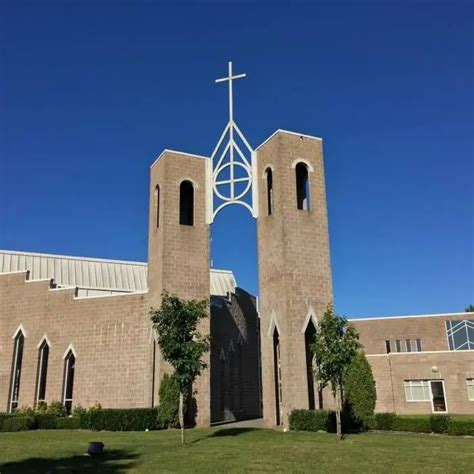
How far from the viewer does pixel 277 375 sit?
87.5 ft

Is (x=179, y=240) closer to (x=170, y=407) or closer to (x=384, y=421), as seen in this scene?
(x=170, y=407)

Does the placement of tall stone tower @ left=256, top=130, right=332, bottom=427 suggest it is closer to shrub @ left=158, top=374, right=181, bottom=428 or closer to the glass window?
shrub @ left=158, top=374, right=181, bottom=428

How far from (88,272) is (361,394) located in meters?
22.9

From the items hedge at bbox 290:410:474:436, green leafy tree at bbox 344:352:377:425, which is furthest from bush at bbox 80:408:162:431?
green leafy tree at bbox 344:352:377:425

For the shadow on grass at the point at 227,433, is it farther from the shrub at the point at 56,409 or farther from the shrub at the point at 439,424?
the shrub at the point at 56,409

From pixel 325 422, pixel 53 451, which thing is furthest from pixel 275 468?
pixel 325 422

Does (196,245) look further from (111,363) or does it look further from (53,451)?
(53,451)

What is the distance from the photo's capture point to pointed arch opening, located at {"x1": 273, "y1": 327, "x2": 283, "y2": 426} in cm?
2597

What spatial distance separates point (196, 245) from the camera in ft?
97.5

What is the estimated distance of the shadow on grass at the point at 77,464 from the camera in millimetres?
13281

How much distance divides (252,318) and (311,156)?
1387cm

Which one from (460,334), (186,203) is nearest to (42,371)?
(186,203)

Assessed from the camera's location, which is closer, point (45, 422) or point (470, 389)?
point (45, 422)

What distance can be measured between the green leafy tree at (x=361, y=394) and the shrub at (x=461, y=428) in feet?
14.8
